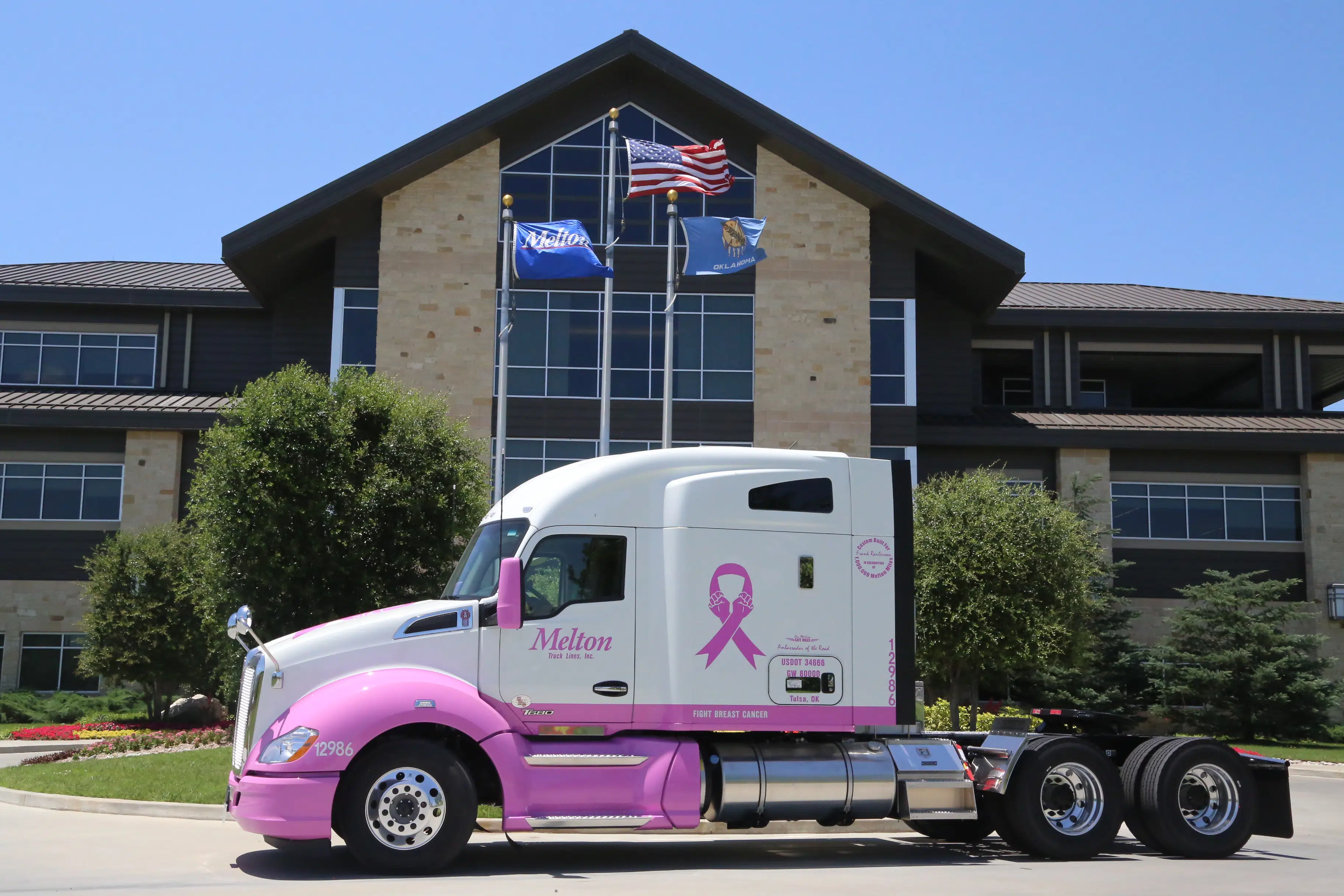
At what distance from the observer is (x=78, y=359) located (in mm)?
36125

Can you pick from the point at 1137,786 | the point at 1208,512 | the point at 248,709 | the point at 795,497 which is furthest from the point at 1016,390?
the point at 248,709

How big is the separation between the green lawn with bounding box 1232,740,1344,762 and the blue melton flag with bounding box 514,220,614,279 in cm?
1564

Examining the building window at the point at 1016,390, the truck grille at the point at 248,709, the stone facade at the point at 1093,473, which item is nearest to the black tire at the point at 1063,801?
the truck grille at the point at 248,709

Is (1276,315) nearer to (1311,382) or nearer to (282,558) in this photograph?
(1311,382)

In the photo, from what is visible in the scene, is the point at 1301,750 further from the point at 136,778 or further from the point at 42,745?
the point at 42,745

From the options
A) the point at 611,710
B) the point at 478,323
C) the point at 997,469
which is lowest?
the point at 611,710

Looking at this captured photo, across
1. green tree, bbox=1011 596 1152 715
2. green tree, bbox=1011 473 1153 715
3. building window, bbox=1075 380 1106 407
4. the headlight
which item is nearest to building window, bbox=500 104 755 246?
green tree, bbox=1011 473 1153 715

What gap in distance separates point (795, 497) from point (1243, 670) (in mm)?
22168

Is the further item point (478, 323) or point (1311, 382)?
point (1311, 382)

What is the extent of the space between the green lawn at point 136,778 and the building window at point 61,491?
1574 cm

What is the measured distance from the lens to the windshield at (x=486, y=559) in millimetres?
11281

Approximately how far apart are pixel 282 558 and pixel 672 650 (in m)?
11.1

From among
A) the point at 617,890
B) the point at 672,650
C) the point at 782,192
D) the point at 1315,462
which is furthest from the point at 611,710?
the point at 1315,462

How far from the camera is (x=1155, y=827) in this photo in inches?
472
